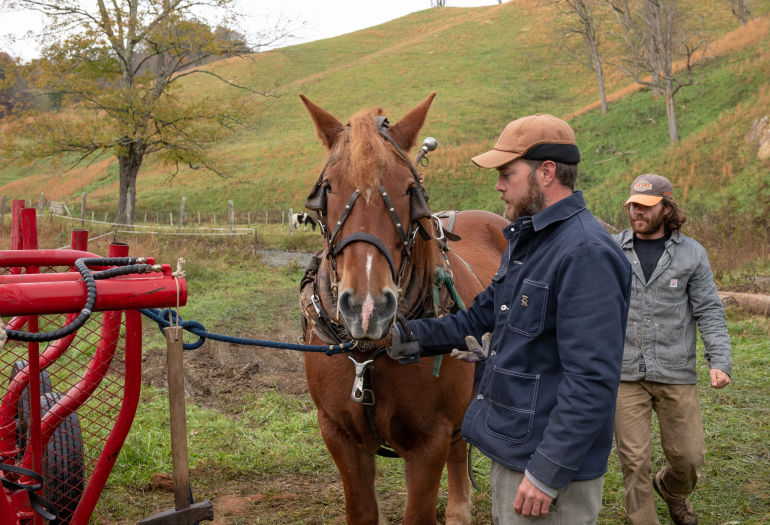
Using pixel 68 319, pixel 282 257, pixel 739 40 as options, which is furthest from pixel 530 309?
pixel 739 40

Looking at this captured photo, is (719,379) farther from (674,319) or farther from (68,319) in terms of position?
(68,319)

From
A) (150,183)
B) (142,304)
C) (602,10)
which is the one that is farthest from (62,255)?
(602,10)

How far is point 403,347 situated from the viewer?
240cm

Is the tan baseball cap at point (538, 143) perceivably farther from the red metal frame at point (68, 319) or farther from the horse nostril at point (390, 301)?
the red metal frame at point (68, 319)

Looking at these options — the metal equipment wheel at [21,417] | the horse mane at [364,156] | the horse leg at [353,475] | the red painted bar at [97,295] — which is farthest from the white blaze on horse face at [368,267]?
the metal equipment wheel at [21,417]

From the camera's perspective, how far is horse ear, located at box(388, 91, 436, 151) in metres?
2.64

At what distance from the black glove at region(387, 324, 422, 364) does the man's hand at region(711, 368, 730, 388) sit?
1.83m

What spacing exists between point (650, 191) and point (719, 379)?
1.11 m

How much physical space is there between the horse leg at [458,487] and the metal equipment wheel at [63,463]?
7.08ft

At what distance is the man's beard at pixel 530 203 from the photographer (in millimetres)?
1990

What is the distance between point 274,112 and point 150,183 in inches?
548

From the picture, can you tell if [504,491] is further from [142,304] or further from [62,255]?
[62,255]

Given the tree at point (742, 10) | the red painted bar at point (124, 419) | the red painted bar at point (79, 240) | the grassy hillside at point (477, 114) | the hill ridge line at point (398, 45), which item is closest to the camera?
the red painted bar at point (124, 419)

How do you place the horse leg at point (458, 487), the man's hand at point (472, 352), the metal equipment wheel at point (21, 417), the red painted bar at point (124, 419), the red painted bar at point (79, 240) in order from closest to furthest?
1. the man's hand at point (472, 352)
2. the red painted bar at point (124, 419)
3. the red painted bar at point (79, 240)
4. the metal equipment wheel at point (21, 417)
5. the horse leg at point (458, 487)
